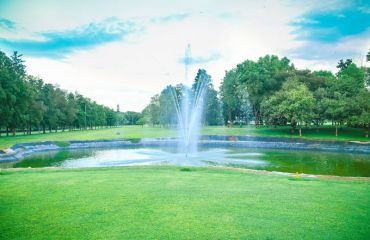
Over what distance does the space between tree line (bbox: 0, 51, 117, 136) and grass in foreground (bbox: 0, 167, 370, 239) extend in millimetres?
49762

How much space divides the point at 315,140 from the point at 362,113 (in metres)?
9.53

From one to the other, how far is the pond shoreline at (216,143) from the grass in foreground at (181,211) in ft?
83.9

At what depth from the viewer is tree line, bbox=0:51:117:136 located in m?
54.3

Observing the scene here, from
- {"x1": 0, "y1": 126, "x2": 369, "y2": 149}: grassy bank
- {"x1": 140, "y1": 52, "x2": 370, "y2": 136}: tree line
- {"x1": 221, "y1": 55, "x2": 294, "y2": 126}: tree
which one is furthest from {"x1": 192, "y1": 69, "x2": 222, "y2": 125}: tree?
{"x1": 0, "y1": 126, "x2": 369, "y2": 149}: grassy bank

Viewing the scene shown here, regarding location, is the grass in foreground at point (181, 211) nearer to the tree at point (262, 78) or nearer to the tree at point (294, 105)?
the tree at point (294, 105)

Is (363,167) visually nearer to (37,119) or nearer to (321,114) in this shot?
(321,114)

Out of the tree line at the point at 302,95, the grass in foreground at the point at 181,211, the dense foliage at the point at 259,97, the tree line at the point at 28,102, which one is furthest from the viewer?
the tree line at the point at 28,102

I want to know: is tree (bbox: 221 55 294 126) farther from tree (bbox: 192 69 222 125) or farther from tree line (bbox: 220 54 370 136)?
tree (bbox: 192 69 222 125)

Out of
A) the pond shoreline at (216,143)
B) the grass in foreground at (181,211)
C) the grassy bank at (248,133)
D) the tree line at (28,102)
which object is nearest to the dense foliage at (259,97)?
the tree line at (28,102)

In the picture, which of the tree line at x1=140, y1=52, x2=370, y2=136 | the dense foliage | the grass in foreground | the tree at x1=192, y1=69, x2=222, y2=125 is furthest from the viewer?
the tree at x1=192, y1=69, x2=222, y2=125

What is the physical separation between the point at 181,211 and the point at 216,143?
147 ft

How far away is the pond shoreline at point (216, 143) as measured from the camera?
125 feet

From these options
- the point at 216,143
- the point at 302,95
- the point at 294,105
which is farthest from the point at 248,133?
the point at 302,95

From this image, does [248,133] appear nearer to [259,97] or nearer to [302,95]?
[302,95]
